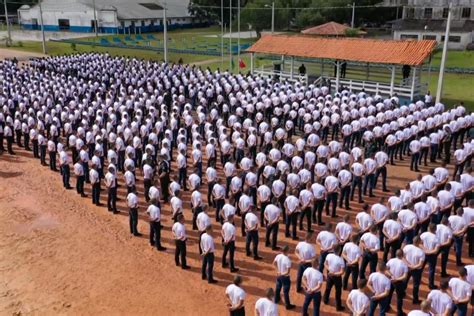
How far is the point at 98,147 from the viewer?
14766mm

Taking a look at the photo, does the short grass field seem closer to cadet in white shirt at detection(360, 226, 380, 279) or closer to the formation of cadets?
the formation of cadets

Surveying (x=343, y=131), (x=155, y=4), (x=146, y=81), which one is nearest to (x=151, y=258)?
(x=343, y=131)

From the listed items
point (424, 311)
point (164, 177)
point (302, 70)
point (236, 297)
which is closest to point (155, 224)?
point (164, 177)

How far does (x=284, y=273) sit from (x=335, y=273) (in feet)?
2.87

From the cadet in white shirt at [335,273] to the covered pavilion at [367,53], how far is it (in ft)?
Answer: 50.4

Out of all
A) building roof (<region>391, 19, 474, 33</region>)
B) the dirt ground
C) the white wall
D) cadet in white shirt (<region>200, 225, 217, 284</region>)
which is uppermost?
building roof (<region>391, 19, 474, 33</region>)

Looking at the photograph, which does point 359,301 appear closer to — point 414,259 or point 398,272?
point 398,272

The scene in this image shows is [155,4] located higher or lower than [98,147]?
higher

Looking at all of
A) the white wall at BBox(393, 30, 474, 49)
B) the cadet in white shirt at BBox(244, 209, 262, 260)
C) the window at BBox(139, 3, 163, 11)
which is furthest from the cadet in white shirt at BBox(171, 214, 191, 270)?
the window at BBox(139, 3, 163, 11)

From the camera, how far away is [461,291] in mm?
7777

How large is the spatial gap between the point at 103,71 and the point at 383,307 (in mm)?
23362

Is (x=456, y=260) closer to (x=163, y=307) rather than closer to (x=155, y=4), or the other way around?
(x=163, y=307)

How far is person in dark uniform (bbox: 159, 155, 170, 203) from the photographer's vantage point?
44.9 ft

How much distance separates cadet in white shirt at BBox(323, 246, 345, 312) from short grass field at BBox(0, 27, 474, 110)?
1723 centimetres
